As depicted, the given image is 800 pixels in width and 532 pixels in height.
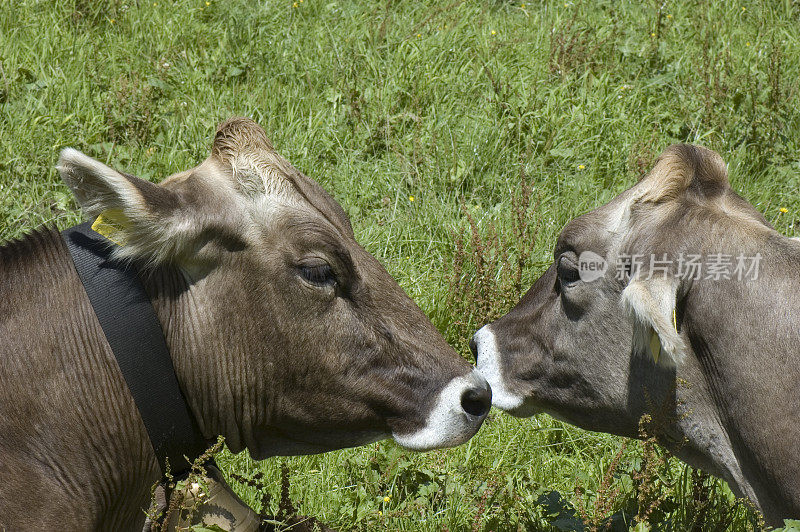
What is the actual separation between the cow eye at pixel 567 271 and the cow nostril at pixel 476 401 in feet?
2.75

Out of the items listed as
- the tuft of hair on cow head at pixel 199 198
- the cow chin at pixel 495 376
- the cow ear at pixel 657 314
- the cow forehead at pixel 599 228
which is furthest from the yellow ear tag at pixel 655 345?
the tuft of hair on cow head at pixel 199 198

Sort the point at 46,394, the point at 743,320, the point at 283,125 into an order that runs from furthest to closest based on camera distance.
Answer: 1. the point at 283,125
2. the point at 743,320
3. the point at 46,394

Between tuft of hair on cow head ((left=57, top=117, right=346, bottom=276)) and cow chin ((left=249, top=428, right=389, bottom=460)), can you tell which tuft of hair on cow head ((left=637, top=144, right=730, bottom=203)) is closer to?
tuft of hair on cow head ((left=57, top=117, right=346, bottom=276))

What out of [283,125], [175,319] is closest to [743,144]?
[283,125]

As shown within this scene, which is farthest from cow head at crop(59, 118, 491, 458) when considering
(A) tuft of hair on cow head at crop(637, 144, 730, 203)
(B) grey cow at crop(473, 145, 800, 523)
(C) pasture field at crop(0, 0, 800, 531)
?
(C) pasture field at crop(0, 0, 800, 531)

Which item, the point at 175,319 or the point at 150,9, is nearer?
the point at 175,319

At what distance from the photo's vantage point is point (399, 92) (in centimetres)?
768

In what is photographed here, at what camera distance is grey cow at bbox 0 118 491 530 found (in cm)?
310

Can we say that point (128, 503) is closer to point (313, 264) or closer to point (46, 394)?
point (46, 394)

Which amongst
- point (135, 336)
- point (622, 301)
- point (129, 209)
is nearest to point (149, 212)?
point (129, 209)

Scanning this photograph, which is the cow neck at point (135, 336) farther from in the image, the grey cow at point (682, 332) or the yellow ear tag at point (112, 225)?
the grey cow at point (682, 332)

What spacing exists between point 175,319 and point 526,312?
1.77 meters

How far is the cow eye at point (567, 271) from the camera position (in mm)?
4160

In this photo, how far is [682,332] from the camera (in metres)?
3.77
